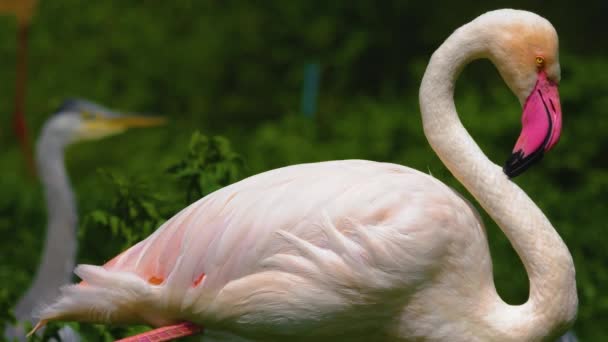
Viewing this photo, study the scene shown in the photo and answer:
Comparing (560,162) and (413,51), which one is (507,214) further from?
(413,51)

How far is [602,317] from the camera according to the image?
18.7 feet

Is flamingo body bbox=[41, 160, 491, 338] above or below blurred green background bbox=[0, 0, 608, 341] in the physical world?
below

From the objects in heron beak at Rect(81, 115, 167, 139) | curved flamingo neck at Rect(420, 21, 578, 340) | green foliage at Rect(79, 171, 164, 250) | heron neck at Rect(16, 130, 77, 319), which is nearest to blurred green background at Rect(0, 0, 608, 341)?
heron beak at Rect(81, 115, 167, 139)

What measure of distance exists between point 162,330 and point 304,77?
604 centimetres

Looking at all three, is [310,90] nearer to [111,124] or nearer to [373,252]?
[111,124]

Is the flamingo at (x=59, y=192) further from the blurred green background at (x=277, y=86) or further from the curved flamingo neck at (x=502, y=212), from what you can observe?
the curved flamingo neck at (x=502, y=212)

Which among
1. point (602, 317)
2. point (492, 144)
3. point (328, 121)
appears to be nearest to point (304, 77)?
point (328, 121)

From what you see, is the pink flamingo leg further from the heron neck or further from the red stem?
the red stem

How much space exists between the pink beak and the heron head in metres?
3.11

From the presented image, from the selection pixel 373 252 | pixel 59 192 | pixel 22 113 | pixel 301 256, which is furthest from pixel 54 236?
pixel 22 113

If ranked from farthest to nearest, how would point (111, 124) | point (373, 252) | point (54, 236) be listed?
point (111, 124), point (54, 236), point (373, 252)

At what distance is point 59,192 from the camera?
5.61 meters

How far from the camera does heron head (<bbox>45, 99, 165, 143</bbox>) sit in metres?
6.13

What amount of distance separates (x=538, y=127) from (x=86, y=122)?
340 cm
